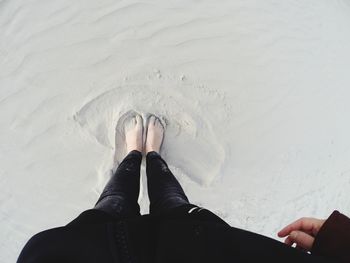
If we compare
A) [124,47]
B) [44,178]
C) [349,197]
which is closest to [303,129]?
[349,197]

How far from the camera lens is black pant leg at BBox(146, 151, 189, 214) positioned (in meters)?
1.06

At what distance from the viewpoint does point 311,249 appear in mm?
805

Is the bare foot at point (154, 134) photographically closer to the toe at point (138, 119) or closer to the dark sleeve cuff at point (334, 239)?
the toe at point (138, 119)

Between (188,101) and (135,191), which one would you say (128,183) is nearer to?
(135,191)

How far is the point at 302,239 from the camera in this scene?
2.69ft

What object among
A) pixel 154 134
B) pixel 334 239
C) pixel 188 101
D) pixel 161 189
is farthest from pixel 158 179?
pixel 334 239

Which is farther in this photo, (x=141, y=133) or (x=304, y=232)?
(x=141, y=133)

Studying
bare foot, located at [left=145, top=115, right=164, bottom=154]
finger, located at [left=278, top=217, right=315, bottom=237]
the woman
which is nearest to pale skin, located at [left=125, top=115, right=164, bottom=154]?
bare foot, located at [left=145, top=115, right=164, bottom=154]

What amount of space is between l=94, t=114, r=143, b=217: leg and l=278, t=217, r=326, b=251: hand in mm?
469

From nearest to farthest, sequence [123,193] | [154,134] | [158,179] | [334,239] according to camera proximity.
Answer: [334,239], [123,193], [158,179], [154,134]

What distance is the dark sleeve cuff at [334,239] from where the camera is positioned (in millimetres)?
746

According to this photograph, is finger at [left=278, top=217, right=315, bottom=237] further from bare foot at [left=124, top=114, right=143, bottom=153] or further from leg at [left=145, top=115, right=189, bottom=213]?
bare foot at [left=124, top=114, right=143, bottom=153]

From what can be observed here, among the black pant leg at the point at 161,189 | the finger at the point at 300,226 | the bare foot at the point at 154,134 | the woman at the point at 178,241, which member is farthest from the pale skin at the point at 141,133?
the finger at the point at 300,226

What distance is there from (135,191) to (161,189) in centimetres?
10
